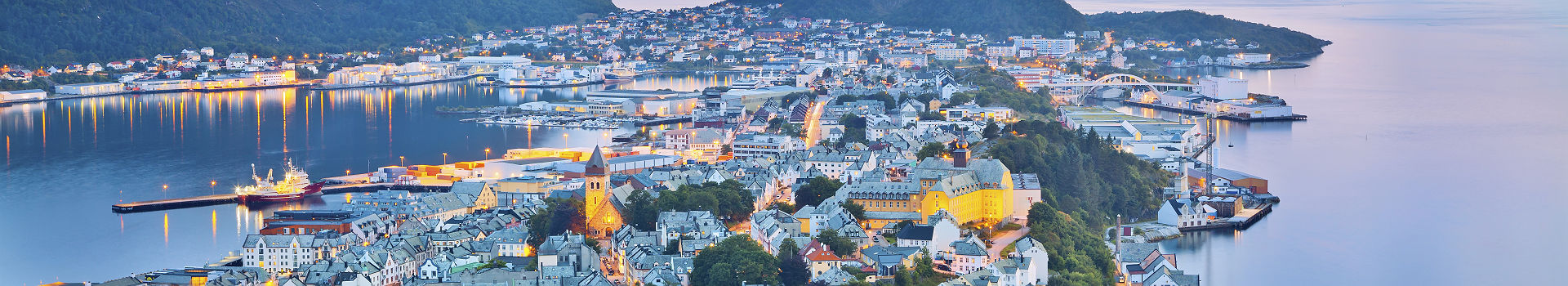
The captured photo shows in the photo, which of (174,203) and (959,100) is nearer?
(174,203)

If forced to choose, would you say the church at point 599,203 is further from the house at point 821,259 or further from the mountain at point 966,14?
the mountain at point 966,14

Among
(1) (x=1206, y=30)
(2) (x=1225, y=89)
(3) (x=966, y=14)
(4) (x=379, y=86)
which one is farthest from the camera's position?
(3) (x=966, y=14)

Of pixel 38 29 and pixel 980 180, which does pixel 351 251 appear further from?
pixel 38 29

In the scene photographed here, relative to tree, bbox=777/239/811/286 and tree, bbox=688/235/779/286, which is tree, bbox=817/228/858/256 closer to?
tree, bbox=777/239/811/286

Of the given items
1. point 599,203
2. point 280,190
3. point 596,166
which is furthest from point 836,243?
point 280,190

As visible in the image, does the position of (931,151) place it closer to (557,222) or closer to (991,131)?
(991,131)

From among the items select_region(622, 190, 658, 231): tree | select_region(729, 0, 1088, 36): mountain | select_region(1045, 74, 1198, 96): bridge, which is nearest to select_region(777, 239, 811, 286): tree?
select_region(622, 190, 658, 231): tree
